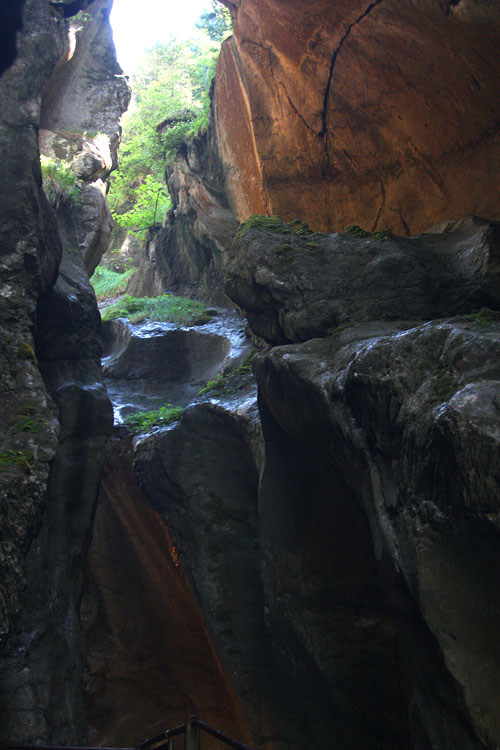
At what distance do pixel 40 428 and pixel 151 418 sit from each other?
13.2 feet

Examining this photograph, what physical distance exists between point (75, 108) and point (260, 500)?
1266 cm

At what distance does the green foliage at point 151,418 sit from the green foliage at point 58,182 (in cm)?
459

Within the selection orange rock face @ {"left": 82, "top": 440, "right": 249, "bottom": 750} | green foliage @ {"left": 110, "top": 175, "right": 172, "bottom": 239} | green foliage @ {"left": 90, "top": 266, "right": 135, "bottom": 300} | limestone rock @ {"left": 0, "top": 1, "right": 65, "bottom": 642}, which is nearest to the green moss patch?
limestone rock @ {"left": 0, "top": 1, "right": 65, "bottom": 642}

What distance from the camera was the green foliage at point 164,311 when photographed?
1464 cm

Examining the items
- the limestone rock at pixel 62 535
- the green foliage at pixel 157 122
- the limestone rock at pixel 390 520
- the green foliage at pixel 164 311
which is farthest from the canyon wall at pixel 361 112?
the limestone rock at pixel 62 535

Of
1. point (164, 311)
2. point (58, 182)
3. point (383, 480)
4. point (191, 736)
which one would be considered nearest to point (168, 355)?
point (164, 311)

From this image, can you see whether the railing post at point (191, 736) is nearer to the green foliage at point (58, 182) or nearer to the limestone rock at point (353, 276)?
the limestone rock at point (353, 276)

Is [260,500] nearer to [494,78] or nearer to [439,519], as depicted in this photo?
[439,519]

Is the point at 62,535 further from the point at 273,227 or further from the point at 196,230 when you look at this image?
the point at 196,230

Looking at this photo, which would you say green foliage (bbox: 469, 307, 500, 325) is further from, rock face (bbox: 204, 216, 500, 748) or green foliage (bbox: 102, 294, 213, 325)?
green foliage (bbox: 102, 294, 213, 325)

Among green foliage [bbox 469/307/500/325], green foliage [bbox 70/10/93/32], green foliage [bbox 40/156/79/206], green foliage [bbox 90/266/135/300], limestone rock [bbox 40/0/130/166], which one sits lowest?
green foliage [bbox 469/307/500/325]

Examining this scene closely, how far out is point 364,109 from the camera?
9930mm

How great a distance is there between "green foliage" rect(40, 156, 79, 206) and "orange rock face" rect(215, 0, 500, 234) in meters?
3.59

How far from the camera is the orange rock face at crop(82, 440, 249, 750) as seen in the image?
31.4ft
